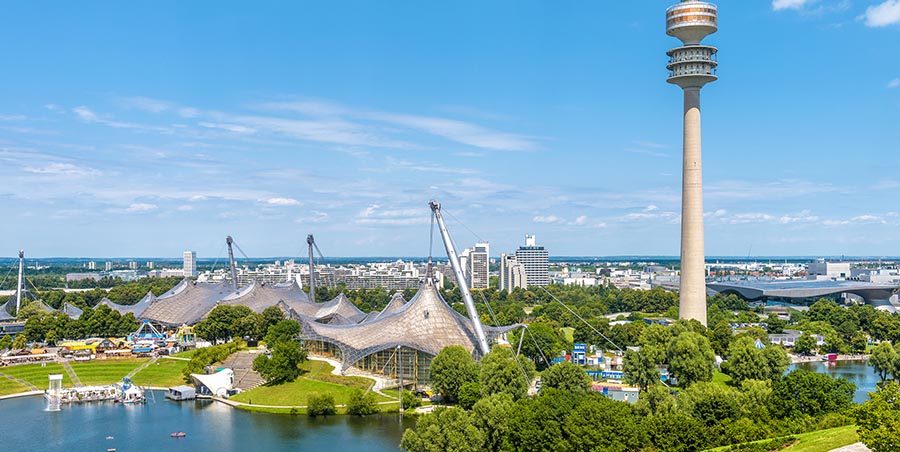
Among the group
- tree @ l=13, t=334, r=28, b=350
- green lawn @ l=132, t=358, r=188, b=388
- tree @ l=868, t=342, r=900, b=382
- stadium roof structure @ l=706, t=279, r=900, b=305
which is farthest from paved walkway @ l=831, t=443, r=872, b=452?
stadium roof structure @ l=706, t=279, r=900, b=305

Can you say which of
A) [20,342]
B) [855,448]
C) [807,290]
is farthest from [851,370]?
[20,342]

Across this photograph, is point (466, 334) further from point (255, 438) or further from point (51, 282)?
point (51, 282)

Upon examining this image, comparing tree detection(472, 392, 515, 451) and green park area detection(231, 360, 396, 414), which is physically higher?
tree detection(472, 392, 515, 451)

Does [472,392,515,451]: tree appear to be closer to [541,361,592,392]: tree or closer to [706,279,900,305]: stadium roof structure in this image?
[541,361,592,392]: tree

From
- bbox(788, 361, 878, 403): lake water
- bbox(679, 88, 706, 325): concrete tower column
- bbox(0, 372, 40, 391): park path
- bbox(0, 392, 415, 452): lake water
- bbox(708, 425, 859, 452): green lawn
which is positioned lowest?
bbox(0, 392, 415, 452): lake water

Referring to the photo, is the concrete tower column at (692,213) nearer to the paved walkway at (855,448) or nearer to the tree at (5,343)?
the paved walkway at (855,448)
